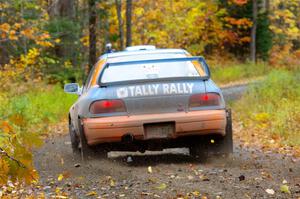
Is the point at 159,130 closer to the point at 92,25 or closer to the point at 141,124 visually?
the point at 141,124

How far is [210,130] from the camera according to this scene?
8.60m

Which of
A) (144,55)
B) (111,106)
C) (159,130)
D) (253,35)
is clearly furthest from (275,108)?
(253,35)

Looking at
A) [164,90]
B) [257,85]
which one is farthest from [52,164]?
[257,85]

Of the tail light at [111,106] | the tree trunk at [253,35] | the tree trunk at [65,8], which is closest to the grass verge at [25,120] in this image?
the tail light at [111,106]

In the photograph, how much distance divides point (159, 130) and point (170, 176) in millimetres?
1087

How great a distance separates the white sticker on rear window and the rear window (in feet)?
1.06

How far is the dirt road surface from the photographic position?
6586mm

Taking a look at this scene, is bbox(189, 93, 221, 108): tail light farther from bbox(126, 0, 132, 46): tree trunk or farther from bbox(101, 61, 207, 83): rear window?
bbox(126, 0, 132, 46): tree trunk

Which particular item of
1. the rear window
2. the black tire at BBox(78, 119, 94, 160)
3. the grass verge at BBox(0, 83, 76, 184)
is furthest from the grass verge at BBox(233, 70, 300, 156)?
the grass verge at BBox(0, 83, 76, 184)

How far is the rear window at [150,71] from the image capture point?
8.98m

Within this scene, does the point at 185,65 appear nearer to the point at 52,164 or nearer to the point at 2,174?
the point at 52,164

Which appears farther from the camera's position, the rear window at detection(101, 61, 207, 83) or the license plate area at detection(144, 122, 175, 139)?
the rear window at detection(101, 61, 207, 83)

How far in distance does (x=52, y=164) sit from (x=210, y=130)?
7.48 ft

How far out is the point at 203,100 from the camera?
8.57 m
